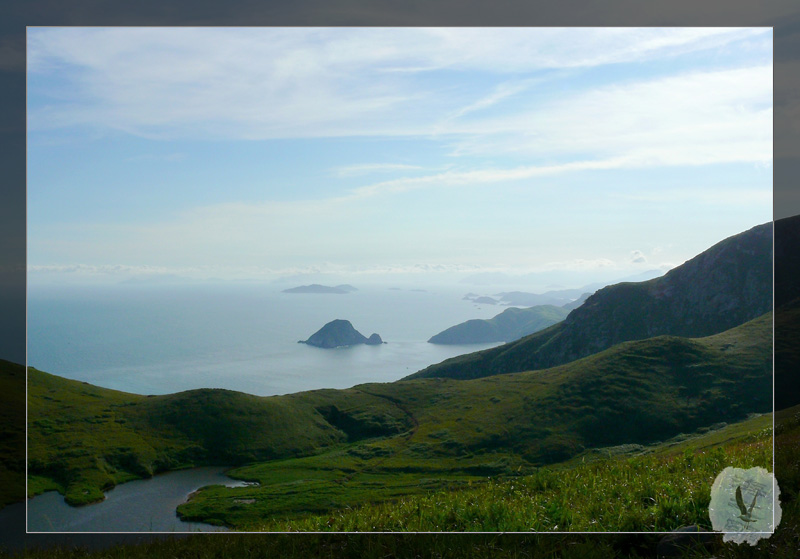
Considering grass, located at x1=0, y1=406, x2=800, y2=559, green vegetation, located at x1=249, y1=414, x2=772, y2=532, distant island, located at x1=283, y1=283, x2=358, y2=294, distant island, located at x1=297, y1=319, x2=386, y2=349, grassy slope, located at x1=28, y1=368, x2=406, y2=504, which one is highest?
distant island, located at x1=283, y1=283, x2=358, y2=294

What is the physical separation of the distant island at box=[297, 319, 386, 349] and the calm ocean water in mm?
92

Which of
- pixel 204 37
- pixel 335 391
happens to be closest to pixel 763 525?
pixel 335 391

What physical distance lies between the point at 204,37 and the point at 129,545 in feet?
26.2

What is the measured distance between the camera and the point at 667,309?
32.1 feet

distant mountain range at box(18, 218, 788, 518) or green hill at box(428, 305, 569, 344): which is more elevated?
green hill at box(428, 305, 569, 344)

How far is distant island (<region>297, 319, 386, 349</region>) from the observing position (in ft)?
30.8

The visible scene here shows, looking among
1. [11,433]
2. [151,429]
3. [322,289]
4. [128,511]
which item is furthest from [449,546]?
[11,433]

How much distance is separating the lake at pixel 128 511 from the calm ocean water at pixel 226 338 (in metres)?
1.60

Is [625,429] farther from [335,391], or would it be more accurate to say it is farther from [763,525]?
[335,391]

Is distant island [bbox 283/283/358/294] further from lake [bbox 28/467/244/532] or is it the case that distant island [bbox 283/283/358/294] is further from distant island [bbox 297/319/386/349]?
lake [bbox 28/467/244/532]

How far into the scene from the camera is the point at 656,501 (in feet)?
23.6
